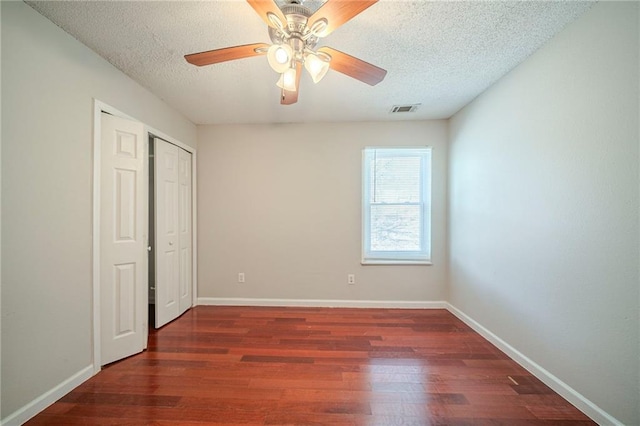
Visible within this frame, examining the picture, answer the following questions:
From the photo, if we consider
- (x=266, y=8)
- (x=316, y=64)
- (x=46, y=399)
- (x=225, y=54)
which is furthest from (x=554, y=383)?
(x=46, y=399)

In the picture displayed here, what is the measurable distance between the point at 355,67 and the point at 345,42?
15.4 inches

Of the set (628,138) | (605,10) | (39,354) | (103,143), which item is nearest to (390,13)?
(605,10)

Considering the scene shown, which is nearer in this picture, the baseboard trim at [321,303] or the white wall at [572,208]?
the white wall at [572,208]

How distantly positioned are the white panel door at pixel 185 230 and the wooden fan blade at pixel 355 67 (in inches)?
92.3

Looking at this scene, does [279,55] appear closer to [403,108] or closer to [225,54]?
[225,54]

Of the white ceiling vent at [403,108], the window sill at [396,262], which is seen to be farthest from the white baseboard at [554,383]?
the white ceiling vent at [403,108]

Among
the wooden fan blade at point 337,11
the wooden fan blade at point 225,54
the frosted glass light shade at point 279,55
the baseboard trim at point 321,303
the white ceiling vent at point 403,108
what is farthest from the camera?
the baseboard trim at point 321,303

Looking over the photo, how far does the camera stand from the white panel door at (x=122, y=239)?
1.90 m

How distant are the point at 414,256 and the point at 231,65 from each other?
9.69ft

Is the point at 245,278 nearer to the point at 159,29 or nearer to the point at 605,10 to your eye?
the point at 159,29

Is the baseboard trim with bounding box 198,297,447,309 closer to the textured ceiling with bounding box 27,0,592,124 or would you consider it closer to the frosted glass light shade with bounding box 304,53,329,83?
the textured ceiling with bounding box 27,0,592,124

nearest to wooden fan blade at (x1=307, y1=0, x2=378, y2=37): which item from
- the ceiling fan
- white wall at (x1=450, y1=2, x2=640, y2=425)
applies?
the ceiling fan

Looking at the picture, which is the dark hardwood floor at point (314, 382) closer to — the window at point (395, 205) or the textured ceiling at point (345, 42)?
the window at point (395, 205)

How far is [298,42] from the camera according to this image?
4.25 ft
